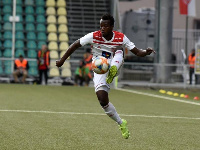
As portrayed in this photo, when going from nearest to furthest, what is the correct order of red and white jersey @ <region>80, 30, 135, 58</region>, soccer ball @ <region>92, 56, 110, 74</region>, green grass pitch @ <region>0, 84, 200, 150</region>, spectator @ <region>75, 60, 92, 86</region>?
green grass pitch @ <region>0, 84, 200, 150</region>
soccer ball @ <region>92, 56, 110, 74</region>
red and white jersey @ <region>80, 30, 135, 58</region>
spectator @ <region>75, 60, 92, 86</region>

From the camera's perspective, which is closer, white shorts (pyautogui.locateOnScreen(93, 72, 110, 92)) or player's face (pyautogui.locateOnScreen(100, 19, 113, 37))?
player's face (pyautogui.locateOnScreen(100, 19, 113, 37))

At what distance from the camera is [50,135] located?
843 centimetres

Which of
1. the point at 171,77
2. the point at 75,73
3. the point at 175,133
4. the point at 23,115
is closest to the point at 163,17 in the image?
the point at 171,77

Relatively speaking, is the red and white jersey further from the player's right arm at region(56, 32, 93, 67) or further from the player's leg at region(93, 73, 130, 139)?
the player's leg at region(93, 73, 130, 139)

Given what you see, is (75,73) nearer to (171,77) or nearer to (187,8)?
(171,77)

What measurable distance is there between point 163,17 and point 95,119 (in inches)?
660

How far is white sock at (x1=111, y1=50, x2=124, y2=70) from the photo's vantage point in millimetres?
8728

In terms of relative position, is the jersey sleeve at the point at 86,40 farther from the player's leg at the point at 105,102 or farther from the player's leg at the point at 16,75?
the player's leg at the point at 16,75

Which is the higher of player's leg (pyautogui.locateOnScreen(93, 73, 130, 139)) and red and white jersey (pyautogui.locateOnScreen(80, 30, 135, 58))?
red and white jersey (pyautogui.locateOnScreen(80, 30, 135, 58))

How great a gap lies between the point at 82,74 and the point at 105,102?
55.1ft

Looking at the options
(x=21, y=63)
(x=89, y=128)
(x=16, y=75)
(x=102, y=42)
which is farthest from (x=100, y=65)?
(x=16, y=75)

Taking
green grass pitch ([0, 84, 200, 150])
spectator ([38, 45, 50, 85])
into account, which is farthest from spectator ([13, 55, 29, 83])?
green grass pitch ([0, 84, 200, 150])

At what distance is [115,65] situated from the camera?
341 inches

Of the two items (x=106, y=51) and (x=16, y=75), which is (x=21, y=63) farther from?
(x=106, y=51)
